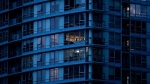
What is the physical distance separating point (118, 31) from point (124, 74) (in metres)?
6.93

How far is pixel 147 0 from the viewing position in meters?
97.9

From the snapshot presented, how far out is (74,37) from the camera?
9194cm

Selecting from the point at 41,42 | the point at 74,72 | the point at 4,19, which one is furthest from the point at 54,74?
the point at 4,19

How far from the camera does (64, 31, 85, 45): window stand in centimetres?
9131

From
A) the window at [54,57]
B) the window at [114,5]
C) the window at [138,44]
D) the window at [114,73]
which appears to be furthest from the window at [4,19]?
the window at [138,44]

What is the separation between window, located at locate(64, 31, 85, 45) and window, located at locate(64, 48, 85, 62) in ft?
4.47

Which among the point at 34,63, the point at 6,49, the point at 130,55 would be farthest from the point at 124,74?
the point at 6,49

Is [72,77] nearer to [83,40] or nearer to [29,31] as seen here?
[83,40]

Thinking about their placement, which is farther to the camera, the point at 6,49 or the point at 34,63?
the point at 6,49

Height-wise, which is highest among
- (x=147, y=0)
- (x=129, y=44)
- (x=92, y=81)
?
(x=147, y=0)

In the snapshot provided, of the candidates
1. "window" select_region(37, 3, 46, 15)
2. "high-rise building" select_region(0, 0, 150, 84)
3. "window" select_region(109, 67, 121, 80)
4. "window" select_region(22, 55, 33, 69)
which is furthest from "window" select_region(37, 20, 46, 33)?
"window" select_region(109, 67, 121, 80)

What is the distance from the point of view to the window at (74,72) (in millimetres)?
89938

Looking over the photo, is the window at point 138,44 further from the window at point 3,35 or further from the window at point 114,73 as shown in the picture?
the window at point 3,35

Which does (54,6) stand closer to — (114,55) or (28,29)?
(28,29)
